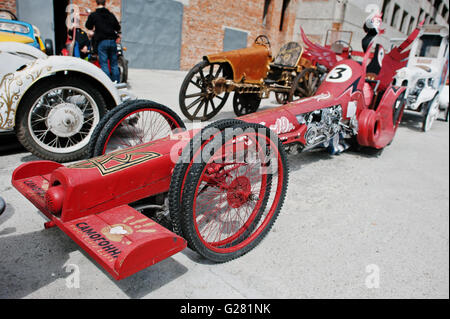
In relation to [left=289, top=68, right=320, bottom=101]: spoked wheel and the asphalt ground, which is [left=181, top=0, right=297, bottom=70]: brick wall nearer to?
[left=289, top=68, right=320, bottom=101]: spoked wheel

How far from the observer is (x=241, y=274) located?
193 cm

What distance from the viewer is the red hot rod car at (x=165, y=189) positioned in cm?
159

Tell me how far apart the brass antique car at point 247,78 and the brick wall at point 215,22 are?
707cm

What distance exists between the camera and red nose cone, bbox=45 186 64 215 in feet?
5.46

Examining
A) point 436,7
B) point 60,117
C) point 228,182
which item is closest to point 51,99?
point 60,117

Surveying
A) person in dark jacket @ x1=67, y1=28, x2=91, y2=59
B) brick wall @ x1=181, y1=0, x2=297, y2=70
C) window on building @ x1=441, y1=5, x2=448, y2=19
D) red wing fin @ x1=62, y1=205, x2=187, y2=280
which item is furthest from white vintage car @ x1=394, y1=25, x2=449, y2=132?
window on building @ x1=441, y1=5, x2=448, y2=19

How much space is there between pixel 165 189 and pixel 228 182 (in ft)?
1.39

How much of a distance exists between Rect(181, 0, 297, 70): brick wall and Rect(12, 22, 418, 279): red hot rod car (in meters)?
11.9

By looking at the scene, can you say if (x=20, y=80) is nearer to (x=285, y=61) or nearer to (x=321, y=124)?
(x=321, y=124)

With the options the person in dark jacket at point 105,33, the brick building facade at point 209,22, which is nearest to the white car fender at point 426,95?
the brick building facade at point 209,22

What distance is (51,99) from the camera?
3148 mm

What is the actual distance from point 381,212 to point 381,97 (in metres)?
2.39

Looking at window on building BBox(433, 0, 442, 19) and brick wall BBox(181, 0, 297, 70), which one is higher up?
window on building BBox(433, 0, 442, 19)
